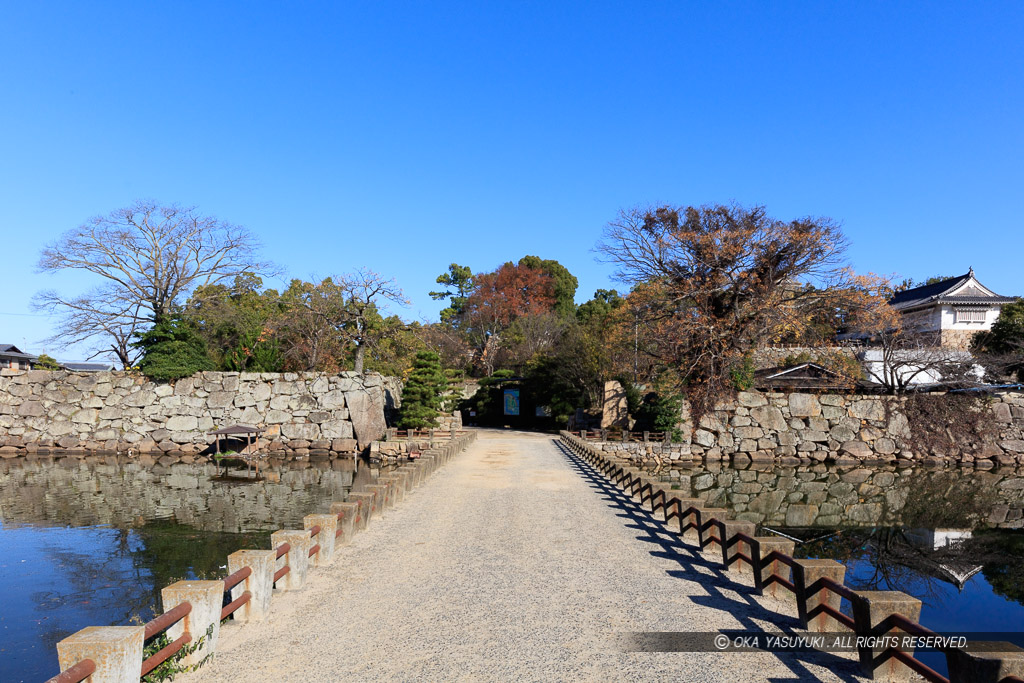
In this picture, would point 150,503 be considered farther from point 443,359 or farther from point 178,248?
point 443,359

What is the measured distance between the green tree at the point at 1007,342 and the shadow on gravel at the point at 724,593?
950 inches

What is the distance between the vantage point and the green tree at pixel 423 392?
87.0 feet

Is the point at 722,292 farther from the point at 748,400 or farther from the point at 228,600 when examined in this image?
the point at 228,600

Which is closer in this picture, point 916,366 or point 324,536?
point 324,536

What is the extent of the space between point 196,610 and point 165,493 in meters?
13.8

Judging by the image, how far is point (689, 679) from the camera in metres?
4.53

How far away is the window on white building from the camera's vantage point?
34.7m

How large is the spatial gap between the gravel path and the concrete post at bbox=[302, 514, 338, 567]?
19cm

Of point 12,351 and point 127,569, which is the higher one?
point 12,351

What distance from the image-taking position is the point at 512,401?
36.5 m

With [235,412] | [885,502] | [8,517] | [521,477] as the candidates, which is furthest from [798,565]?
[235,412]

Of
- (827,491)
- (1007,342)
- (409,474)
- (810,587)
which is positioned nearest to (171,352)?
(409,474)

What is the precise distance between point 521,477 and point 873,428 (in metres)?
18.1

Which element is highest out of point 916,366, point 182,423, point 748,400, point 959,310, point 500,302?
point 500,302
